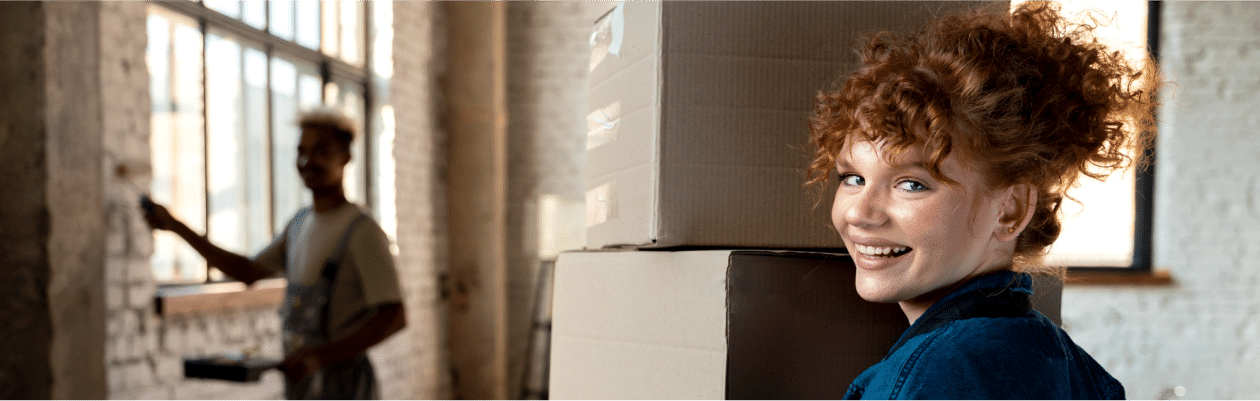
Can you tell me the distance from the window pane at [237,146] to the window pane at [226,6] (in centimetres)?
11

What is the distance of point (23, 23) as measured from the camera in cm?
220

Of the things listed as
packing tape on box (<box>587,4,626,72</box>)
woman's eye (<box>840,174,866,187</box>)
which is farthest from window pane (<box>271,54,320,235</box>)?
woman's eye (<box>840,174,866,187</box>)

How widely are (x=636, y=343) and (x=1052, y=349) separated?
53 cm

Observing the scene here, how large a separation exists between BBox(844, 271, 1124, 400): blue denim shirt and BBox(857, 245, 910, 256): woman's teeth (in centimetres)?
7

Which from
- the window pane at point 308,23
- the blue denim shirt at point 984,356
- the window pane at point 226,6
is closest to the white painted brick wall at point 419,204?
the window pane at point 308,23

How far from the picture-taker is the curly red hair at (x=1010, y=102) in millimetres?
926

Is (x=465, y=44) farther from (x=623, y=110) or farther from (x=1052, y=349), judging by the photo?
(x=1052, y=349)

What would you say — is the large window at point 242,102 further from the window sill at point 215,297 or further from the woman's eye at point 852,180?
the woman's eye at point 852,180

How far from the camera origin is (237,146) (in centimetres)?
407

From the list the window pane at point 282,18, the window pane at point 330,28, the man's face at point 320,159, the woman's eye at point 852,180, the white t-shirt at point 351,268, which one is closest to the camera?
the woman's eye at point 852,180

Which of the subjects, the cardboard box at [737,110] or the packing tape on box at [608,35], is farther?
the packing tape on box at [608,35]

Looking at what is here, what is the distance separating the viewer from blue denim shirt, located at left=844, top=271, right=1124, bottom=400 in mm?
835

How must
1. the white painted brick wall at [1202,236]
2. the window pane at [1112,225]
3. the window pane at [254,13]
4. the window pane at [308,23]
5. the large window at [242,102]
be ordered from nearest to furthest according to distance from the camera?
the large window at [242,102] → the window pane at [254,13] → the window pane at [308,23] → the white painted brick wall at [1202,236] → the window pane at [1112,225]

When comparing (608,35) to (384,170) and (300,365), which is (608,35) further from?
(384,170)
